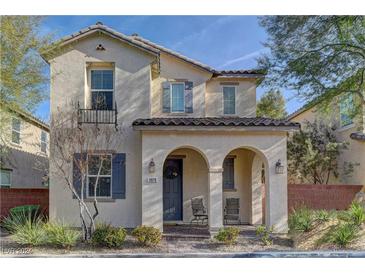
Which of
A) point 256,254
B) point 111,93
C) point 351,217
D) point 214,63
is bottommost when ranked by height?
point 256,254

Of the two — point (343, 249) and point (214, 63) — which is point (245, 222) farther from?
point (214, 63)

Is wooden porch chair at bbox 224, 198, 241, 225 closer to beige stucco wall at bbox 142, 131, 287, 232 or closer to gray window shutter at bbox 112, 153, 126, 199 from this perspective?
beige stucco wall at bbox 142, 131, 287, 232

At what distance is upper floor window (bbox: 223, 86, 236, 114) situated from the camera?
14.4 m

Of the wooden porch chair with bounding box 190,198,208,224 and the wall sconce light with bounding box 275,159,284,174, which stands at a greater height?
the wall sconce light with bounding box 275,159,284,174

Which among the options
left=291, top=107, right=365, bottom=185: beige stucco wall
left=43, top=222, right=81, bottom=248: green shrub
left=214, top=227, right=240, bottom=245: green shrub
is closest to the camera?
left=43, top=222, right=81, bottom=248: green shrub

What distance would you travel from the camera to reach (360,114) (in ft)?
43.0

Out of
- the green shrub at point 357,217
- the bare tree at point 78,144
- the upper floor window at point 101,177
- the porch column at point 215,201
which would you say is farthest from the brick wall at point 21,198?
the green shrub at point 357,217

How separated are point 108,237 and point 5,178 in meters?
9.26

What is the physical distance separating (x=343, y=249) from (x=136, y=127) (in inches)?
270

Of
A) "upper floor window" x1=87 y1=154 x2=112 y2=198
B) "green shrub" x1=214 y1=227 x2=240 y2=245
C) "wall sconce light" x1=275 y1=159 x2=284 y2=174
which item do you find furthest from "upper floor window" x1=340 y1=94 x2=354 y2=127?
"upper floor window" x1=87 y1=154 x2=112 y2=198

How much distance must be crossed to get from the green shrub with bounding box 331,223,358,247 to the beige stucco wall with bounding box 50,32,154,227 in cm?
608

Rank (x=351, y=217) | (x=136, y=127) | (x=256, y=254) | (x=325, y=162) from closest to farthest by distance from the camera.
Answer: (x=256, y=254) < (x=351, y=217) < (x=136, y=127) < (x=325, y=162)

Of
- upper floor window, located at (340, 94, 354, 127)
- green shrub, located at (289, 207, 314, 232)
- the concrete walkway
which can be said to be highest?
upper floor window, located at (340, 94, 354, 127)
